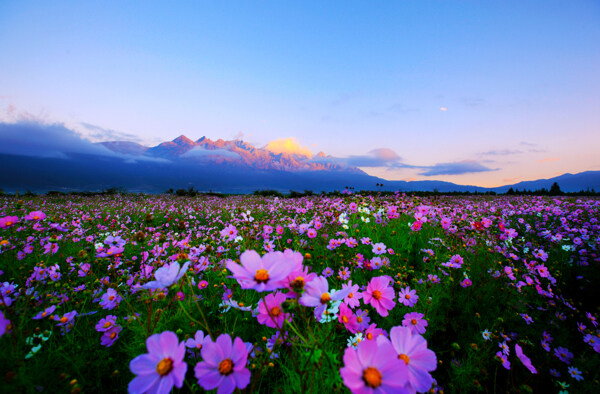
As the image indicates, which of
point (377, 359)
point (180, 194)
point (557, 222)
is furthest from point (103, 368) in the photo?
point (180, 194)

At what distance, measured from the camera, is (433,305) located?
74.6 inches

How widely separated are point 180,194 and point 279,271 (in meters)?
19.5

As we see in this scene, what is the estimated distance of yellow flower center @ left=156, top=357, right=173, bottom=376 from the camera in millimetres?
644

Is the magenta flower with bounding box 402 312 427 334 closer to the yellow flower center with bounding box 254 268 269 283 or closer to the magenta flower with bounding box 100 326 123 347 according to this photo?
the yellow flower center with bounding box 254 268 269 283

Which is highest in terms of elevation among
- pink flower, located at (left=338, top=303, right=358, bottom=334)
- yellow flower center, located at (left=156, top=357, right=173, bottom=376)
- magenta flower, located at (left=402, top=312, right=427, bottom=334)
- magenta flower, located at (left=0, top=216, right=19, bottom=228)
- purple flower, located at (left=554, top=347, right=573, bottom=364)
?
magenta flower, located at (left=0, top=216, right=19, bottom=228)

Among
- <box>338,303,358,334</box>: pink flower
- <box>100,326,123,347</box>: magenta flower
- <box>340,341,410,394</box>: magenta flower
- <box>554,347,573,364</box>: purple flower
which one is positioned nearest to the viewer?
<box>340,341,410,394</box>: magenta flower

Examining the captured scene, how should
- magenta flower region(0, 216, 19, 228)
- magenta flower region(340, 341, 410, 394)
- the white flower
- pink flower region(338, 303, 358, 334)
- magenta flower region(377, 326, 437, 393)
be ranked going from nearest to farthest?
magenta flower region(340, 341, 410, 394) < magenta flower region(377, 326, 437, 393) < the white flower < pink flower region(338, 303, 358, 334) < magenta flower region(0, 216, 19, 228)

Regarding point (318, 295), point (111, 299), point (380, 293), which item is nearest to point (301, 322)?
point (380, 293)

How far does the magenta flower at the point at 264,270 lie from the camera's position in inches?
27.4

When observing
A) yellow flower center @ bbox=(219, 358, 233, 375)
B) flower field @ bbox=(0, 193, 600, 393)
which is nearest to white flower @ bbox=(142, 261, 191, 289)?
flower field @ bbox=(0, 193, 600, 393)

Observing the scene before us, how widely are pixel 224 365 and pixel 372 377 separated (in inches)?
16.7

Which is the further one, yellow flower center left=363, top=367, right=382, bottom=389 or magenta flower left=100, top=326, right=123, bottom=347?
magenta flower left=100, top=326, right=123, bottom=347

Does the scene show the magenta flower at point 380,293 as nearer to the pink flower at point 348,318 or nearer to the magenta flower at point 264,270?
the pink flower at point 348,318

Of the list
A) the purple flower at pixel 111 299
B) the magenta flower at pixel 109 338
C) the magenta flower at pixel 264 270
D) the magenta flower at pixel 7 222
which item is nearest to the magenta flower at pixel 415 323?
the magenta flower at pixel 264 270
